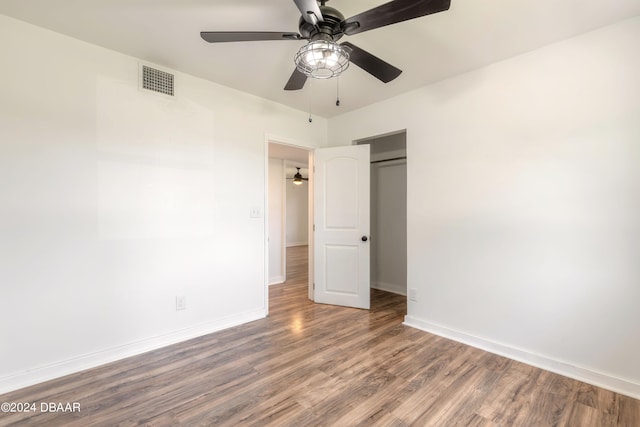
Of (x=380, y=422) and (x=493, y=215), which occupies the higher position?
(x=493, y=215)

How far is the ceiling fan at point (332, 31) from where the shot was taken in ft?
4.58

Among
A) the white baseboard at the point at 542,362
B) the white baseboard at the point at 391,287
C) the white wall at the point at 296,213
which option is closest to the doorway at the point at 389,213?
the white baseboard at the point at 391,287

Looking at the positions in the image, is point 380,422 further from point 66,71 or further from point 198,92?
point 66,71

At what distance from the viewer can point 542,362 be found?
2.30m

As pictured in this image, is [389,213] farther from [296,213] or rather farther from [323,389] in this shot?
[296,213]

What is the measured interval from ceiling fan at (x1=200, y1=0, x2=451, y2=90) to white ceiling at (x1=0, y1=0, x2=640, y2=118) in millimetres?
341

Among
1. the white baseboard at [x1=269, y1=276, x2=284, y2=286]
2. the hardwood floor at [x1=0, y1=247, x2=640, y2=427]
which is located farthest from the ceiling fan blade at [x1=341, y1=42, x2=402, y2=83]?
the white baseboard at [x1=269, y1=276, x2=284, y2=286]

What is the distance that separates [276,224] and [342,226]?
167 cm

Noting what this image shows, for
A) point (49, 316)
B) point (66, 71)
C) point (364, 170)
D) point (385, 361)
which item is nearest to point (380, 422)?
point (385, 361)

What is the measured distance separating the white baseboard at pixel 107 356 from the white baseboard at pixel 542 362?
2.11 meters

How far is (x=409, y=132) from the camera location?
10.6 feet

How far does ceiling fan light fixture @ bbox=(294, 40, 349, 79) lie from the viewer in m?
1.62

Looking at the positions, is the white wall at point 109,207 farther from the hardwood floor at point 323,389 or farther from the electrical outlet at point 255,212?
the hardwood floor at point 323,389

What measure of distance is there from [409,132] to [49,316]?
11.9ft
